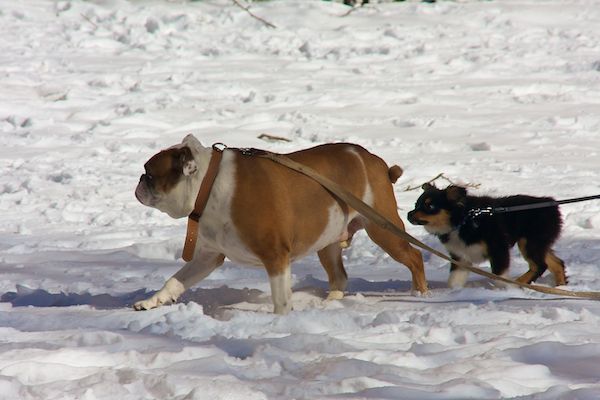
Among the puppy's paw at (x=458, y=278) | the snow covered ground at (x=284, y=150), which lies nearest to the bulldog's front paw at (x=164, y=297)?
the snow covered ground at (x=284, y=150)

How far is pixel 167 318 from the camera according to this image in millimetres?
4523

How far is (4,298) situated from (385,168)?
2.52 metres

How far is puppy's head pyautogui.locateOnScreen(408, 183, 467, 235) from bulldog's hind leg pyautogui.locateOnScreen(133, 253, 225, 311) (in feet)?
5.92

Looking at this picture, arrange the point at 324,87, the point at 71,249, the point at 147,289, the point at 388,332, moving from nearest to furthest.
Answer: the point at 388,332, the point at 147,289, the point at 71,249, the point at 324,87

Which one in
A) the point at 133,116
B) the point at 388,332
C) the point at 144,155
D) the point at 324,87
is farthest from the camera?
the point at 324,87

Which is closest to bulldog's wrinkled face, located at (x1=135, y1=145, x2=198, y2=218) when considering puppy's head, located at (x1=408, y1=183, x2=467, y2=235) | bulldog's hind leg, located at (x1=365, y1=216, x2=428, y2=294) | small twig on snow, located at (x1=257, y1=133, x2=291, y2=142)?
bulldog's hind leg, located at (x1=365, y1=216, x2=428, y2=294)

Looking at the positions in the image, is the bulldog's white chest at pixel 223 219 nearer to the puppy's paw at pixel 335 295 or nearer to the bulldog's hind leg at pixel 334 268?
the puppy's paw at pixel 335 295

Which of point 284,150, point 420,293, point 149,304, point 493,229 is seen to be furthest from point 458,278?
point 284,150

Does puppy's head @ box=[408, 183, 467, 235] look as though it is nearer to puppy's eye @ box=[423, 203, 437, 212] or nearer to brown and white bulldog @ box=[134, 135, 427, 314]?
puppy's eye @ box=[423, 203, 437, 212]

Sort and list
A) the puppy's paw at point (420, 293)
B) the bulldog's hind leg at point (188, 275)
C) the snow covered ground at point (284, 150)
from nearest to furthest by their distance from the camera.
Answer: the snow covered ground at point (284, 150)
the bulldog's hind leg at point (188, 275)
the puppy's paw at point (420, 293)

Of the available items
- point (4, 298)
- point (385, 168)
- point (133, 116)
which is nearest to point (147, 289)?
point (4, 298)

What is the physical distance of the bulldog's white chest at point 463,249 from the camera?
644 centimetres

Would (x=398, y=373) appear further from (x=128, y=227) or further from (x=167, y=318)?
(x=128, y=227)

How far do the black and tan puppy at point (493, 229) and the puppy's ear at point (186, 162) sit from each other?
6.84 feet
